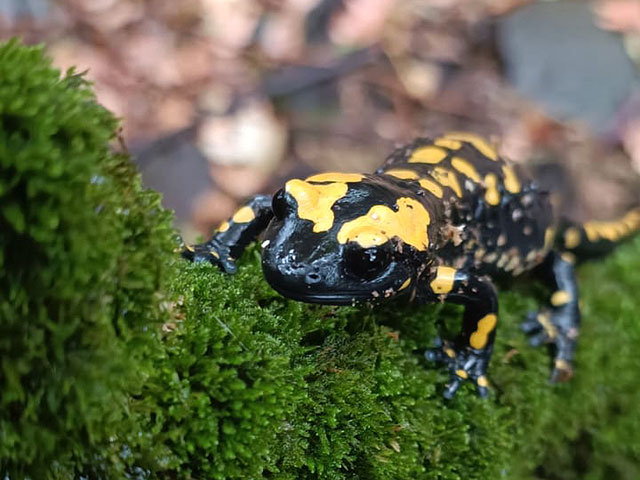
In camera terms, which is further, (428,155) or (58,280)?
(428,155)

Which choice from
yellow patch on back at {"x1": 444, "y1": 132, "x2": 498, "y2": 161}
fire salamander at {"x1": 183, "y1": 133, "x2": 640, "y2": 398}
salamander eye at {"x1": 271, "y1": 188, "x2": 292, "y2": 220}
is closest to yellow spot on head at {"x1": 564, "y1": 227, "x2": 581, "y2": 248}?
fire salamander at {"x1": 183, "y1": 133, "x2": 640, "y2": 398}

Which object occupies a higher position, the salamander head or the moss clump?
the moss clump

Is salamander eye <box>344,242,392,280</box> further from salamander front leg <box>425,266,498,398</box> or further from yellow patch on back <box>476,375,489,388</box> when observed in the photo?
yellow patch on back <box>476,375,489,388</box>

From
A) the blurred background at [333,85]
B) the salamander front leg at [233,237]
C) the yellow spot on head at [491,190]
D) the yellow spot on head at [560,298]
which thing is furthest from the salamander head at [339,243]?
the blurred background at [333,85]

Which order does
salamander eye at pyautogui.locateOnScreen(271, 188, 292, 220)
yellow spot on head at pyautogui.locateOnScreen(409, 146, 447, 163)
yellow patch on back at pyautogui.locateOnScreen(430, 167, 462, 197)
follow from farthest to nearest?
yellow spot on head at pyautogui.locateOnScreen(409, 146, 447, 163) < yellow patch on back at pyautogui.locateOnScreen(430, 167, 462, 197) < salamander eye at pyautogui.locateOnScreen(271, 188, 292, 220)

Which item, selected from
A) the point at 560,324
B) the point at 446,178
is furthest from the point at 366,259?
the point at 560,324

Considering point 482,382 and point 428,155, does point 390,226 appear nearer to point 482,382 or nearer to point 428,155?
point 482,382

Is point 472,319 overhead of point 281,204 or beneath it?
beneath
